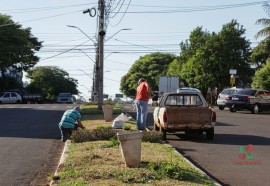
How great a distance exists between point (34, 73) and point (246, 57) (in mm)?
55838

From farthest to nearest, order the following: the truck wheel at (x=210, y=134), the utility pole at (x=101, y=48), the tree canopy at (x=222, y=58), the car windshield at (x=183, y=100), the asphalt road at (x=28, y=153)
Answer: the tree canopy at (x=222, y=58)
the utility pole at (x=101, y=48)
the car windshield at (x=183, y=100)
the truck wheel at (x=210, y=134)
the asphalt road at (x=28, y=153)

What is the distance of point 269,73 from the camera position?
1550 inches

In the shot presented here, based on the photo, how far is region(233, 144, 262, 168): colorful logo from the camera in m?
10.5

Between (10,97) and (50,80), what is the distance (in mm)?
41468

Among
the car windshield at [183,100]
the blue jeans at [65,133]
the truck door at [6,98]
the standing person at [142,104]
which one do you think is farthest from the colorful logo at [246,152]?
the truck door at [6,98]

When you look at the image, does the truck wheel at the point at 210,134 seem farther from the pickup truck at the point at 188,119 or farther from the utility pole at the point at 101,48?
the utility pole at the point at 101,48

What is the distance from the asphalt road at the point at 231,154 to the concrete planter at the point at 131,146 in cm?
154

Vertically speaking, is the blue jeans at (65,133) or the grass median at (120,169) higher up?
the blue jeans at (65,133)

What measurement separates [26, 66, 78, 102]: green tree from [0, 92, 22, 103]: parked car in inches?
1399

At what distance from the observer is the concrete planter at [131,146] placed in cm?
846

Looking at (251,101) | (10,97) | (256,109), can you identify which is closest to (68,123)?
(251,101)

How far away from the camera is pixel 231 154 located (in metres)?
11.8

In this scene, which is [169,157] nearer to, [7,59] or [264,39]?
[264,39]

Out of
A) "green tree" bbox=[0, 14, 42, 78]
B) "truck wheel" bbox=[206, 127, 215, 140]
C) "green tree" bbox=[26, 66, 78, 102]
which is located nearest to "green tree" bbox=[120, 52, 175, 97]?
"green tree" bbox=[26, 66, 78, 102]
